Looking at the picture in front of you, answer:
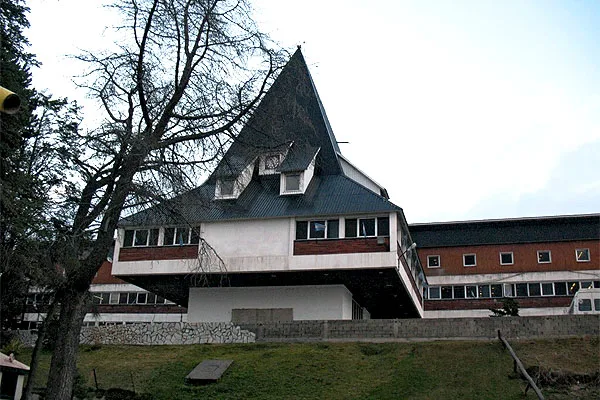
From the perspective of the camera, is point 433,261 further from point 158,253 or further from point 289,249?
point 158,253

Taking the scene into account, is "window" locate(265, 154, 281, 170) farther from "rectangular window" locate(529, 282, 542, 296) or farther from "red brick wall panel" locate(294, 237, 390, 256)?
→ "rectangular window" locate(529, 282, 542, 296)

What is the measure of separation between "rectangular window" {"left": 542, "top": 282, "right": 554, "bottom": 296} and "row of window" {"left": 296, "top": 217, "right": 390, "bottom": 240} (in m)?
24.9

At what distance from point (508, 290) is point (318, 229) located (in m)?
25.6

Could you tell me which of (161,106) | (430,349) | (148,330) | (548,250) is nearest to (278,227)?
(148,330)

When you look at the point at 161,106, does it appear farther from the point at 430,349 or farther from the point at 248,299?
the point at 248,299

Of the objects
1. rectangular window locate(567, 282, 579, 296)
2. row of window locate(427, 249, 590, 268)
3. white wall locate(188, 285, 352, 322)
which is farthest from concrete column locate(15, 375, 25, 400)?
rectangular window locate(567, 282, 579, 296)

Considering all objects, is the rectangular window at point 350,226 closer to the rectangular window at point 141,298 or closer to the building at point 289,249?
the building at point 289,249

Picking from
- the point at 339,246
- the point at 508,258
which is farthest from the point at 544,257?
the point at 339,246

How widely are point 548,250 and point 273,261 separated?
94.3 feet

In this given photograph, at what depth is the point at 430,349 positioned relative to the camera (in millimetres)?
24906

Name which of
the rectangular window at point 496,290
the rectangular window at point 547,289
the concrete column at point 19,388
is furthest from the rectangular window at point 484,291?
the concrete column at point 19,388

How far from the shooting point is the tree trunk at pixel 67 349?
16.1 m

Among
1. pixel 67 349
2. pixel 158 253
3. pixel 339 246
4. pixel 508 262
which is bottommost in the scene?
pixel 67 349

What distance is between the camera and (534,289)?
171 feet
